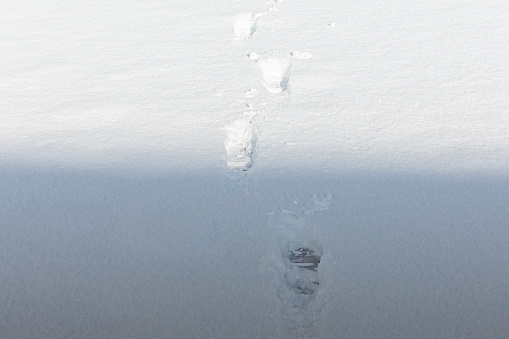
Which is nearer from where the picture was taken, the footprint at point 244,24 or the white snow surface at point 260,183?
the white snow surface at point 260,183

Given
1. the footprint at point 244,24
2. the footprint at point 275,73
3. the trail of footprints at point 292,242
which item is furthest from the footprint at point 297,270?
the footprint at point 244,24

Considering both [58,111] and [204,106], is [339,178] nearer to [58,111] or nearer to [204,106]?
[204,106]

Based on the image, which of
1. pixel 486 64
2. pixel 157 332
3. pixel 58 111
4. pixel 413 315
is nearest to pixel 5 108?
pixel 58 111

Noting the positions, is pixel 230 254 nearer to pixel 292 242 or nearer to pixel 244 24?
pixel 292 242

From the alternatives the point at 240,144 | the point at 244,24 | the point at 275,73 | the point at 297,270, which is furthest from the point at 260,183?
the point at 244,24

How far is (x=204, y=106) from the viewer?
241cm

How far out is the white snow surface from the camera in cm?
143

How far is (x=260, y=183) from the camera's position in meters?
1.88

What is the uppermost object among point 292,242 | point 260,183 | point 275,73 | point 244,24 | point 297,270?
point 244,24

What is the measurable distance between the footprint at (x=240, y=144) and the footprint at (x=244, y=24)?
1099 mm

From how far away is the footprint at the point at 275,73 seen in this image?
8.42ft

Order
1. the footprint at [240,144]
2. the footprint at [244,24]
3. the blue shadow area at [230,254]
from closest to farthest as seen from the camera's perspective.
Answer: the blue shadow area at [230,254] → the footprint at [240,144] → the footprint at [244,24]

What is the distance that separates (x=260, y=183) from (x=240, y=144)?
295 mm

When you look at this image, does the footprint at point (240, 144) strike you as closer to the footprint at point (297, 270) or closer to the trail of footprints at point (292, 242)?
the trail of footprints at point (292, 242)
